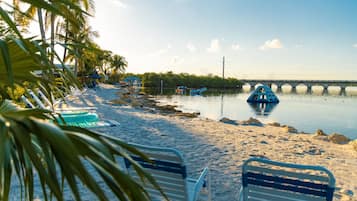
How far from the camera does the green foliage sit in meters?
53.3

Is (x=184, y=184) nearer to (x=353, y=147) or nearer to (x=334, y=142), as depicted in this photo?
(x=353, y=147)

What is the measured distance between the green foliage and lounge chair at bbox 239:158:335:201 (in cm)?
5142

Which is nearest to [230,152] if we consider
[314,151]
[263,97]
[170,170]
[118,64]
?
[314,151]

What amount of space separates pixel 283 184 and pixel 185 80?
55266 mm

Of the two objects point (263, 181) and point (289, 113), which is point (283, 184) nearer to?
point (263, 181)

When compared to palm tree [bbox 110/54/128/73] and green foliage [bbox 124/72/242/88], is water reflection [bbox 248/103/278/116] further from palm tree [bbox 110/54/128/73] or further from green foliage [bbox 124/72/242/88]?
palm tree [bbox 110/54/128/73]

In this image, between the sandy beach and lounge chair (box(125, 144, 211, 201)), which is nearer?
lounge chair (box(125, 144, 211, 201))

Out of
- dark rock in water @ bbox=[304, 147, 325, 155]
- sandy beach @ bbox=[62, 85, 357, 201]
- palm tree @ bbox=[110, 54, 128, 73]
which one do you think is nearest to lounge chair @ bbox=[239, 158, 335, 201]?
sandy beach @ bbox=[62, 85, 357, 201]

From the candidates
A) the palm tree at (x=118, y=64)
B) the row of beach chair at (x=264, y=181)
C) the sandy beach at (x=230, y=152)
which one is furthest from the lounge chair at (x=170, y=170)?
the palm tree at (x=118, y=64)

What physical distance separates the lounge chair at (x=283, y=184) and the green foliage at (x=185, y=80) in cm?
5142

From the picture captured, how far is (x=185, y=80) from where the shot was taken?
2243 inches

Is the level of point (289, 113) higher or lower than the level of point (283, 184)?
lower

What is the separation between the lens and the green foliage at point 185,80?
53312 millimetres

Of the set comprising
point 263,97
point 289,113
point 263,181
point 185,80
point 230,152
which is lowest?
point 289,113
